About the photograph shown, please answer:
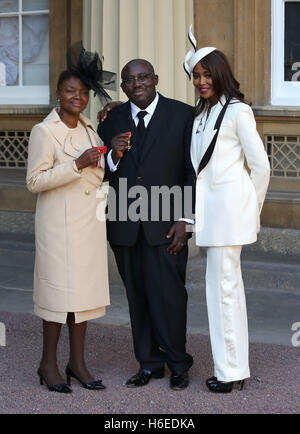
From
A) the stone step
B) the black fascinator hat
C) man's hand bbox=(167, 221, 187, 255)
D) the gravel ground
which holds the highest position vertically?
the black fascinator hat

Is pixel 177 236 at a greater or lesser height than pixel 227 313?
greater

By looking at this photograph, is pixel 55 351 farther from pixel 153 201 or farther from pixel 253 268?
pixel 253 268

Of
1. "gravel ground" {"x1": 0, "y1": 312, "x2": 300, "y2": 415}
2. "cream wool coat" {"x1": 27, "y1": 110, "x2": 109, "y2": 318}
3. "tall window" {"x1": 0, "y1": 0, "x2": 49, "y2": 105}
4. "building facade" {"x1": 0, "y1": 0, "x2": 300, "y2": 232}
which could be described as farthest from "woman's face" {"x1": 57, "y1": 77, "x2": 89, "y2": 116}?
"tall window" {"x1": 0, "y1": 0, "x2": 49, "y2": 105}

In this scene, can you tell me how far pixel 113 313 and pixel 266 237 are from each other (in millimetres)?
2128

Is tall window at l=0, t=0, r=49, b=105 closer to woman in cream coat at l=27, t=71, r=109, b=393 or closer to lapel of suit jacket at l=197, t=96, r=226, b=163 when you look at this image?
woman in cream coat at l=27, t=71, r=109, b=393

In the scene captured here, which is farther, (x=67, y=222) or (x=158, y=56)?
(x=158, y=56)

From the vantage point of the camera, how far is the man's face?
15.8 feet

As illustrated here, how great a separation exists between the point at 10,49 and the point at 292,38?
344cm

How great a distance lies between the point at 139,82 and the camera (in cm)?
484

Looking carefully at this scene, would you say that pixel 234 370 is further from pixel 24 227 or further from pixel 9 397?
pixel 24 227

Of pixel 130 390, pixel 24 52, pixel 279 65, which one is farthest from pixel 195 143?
pixel 24 52

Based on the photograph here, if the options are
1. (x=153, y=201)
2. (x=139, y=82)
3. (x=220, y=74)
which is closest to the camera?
(x=220, y=74)

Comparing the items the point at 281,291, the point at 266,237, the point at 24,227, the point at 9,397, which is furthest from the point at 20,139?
the point at 9,397

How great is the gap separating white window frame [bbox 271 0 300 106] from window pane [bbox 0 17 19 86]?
10.5 feet
